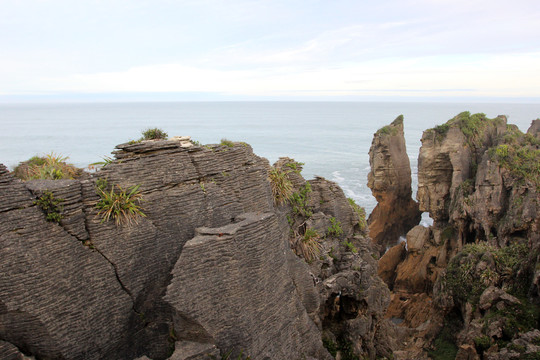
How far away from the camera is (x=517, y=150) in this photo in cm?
3183

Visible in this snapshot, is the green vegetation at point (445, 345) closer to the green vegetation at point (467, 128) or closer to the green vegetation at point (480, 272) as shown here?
the green vegetation at point (480, 272)

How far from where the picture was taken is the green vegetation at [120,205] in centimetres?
1157

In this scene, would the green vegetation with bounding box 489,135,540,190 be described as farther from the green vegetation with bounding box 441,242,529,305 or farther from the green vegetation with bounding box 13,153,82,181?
the green vegetation with bounding box 13,153,82,181

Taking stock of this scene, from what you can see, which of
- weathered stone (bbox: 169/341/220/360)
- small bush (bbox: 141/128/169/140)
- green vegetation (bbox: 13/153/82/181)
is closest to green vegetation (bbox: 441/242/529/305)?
weathered stone (bbox: 169/341/220/360)

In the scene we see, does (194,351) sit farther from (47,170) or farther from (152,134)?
(152,134)

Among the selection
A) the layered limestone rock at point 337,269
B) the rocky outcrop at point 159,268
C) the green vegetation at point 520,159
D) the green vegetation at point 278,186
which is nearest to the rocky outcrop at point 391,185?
the green vegetation at point 520,159

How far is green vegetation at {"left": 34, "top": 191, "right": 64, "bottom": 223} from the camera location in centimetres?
1052

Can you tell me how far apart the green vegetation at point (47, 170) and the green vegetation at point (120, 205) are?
2.26 metres

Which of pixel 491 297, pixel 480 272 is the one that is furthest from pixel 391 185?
pixel 491 297

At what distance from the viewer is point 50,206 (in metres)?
10.7

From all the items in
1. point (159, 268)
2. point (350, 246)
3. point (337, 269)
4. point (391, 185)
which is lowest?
point (391, 185)

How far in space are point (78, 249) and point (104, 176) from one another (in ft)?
7.34

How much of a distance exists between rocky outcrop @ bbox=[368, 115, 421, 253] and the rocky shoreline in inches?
724

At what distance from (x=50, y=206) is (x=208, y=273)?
4.68 m
